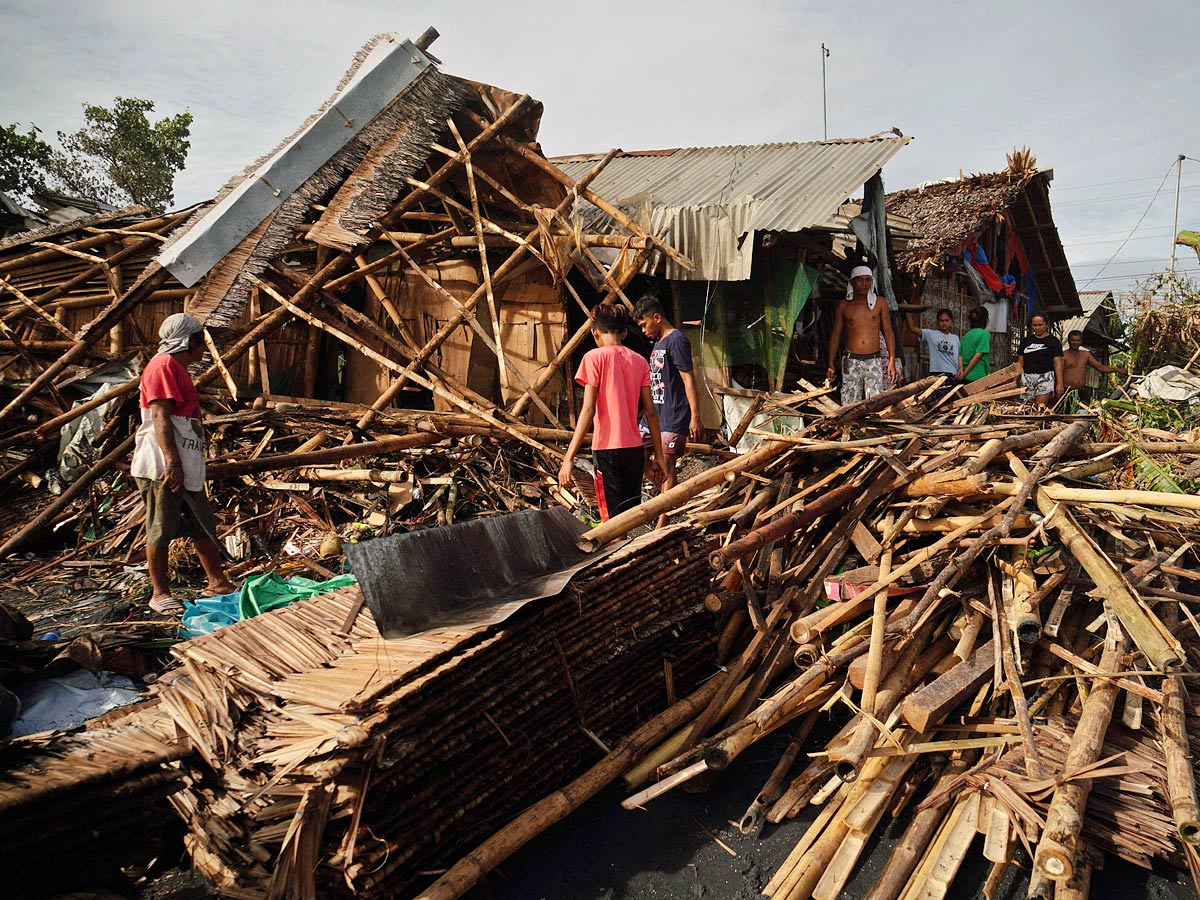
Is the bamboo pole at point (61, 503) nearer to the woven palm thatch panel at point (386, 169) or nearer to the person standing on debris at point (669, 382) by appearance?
the woven palm thatch panel at point (386, 169)

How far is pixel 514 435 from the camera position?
671cm

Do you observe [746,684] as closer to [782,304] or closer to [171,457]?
[171,457]

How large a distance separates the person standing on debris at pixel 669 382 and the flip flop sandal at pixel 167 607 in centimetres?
353

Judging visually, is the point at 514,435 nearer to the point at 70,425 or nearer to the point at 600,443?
the point at 600,443

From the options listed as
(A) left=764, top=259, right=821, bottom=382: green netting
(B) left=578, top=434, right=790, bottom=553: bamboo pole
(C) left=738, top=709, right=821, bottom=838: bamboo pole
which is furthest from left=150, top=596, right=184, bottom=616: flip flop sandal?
(A) left=764, top=259, right=821, bottom=382: green netting

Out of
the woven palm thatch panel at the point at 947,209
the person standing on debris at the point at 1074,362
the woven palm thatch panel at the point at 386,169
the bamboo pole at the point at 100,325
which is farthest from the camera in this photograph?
the woven palm thatch panel at the point at 947,209

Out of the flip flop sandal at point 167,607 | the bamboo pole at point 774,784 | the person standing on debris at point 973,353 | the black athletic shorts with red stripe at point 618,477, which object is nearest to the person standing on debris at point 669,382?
the black athletic shorts with red stripe at point 618,477

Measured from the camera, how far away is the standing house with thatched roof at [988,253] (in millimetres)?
10656

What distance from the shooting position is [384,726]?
2.36 metres

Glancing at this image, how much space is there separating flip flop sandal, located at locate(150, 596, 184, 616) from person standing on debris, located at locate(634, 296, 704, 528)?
11.6 feet

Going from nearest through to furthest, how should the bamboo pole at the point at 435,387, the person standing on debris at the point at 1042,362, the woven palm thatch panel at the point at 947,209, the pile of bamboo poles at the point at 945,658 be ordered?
the pile of bamboo poles at the point at 945,658, the bamboo pole at the point at 435,387, the person standing on debris at the point at 1042,362, the woven palm thatch panel at the point at 947,209

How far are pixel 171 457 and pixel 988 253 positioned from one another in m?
13.3

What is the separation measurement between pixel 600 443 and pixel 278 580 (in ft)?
7.94

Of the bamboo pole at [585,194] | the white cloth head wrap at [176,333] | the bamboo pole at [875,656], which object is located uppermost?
the bamboo pole at [585,194]
